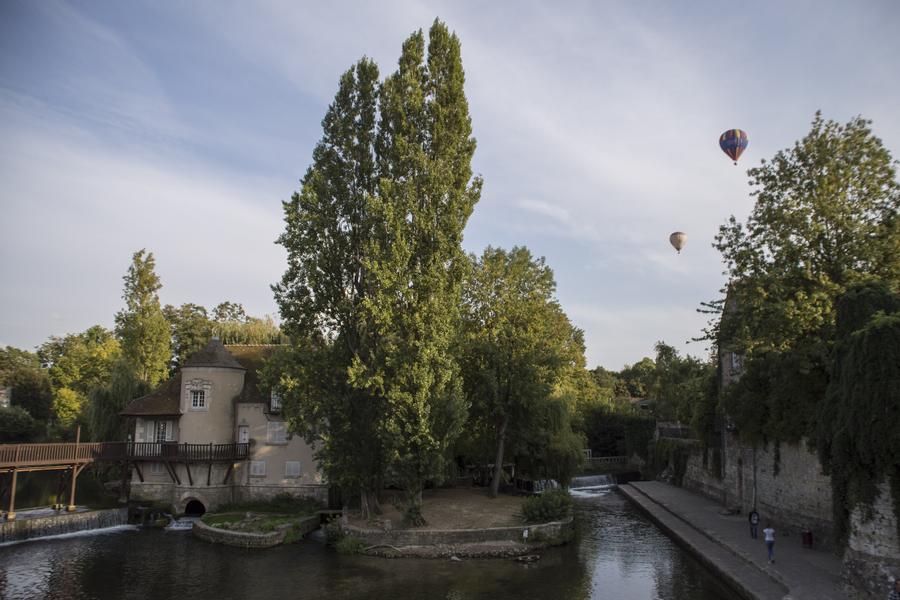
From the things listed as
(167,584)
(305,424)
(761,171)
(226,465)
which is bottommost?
(167,584)

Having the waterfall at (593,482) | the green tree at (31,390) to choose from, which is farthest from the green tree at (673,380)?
the green tree at (31,390)

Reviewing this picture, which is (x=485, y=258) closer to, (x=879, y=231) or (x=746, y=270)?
(x=746, y=270)

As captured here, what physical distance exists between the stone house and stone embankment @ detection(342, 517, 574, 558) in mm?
8246

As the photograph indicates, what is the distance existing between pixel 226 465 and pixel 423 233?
1767cm

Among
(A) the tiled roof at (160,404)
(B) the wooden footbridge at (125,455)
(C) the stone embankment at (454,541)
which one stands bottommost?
(C) the stone embankment at (454,541)

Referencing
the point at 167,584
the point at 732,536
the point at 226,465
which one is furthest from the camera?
the point at 226,465

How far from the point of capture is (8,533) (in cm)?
2591

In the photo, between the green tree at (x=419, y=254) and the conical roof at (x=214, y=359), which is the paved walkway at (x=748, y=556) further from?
the conical roof at (x=214, y=359)

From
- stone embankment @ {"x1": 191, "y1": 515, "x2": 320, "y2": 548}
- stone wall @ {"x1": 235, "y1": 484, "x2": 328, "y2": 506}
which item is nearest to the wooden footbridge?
stone wall @ {"x1": 235, "y1": 484, "x2": 328, "y2": 506}

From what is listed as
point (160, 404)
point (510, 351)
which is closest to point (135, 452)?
point (160, 404)

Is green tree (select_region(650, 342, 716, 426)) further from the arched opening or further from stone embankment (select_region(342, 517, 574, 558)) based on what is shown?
the arched opening

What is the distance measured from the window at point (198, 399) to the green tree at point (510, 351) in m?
14.8

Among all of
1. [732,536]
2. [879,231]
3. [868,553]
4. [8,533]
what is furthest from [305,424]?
[879,231]

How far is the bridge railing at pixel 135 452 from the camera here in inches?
1161
